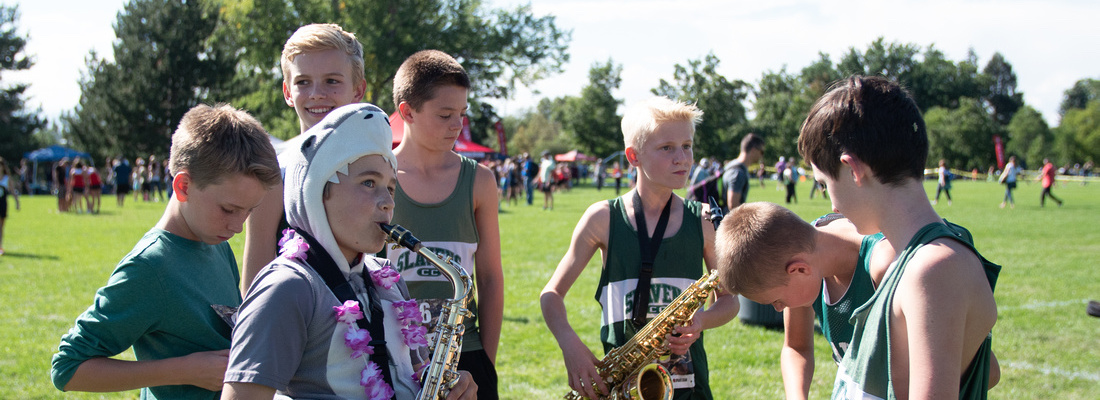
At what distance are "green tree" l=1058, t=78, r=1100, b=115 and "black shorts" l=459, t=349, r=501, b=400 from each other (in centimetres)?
16871

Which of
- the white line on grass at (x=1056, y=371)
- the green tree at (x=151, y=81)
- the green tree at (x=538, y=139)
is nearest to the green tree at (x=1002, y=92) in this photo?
the green tree at (x=538, y=139)

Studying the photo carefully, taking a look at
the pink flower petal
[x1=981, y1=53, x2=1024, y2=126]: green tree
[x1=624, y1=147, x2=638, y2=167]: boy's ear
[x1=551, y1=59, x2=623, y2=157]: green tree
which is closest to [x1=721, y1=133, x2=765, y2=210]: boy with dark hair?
[x1=624, y1=147, x2=638, y2=167]: boy's ear

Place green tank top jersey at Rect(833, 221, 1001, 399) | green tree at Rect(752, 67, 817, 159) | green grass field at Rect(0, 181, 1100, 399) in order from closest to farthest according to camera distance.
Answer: green tank top jersey at Rect(833, 221, 1001, 399) → green grass field at Rect(0, 181, 1100, 399) → green tree at Rect(752, 67, 817, 159)

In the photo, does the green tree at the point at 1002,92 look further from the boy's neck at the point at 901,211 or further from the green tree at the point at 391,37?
the boy's neck at the point at 901,211

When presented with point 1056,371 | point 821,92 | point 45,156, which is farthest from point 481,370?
point 821,92

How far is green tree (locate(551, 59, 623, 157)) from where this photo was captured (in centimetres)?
7562

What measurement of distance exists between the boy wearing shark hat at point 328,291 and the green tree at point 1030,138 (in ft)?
353

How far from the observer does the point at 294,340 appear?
1706 mm

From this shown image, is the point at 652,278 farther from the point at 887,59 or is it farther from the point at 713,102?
the point at 887,59

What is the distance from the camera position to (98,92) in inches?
1938

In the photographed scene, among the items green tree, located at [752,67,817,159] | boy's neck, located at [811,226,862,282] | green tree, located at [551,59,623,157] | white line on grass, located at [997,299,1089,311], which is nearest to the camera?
boy's neck, located at [811,226,862,282]

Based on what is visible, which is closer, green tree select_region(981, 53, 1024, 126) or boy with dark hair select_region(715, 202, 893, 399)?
boy with dark hair select_region(715, 202, 893, 399)

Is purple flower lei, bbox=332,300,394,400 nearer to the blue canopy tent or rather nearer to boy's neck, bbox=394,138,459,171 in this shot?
boy's neck, bbox=394,138,459,171

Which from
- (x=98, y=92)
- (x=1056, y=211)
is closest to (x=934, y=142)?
(x=1056, y=211)
